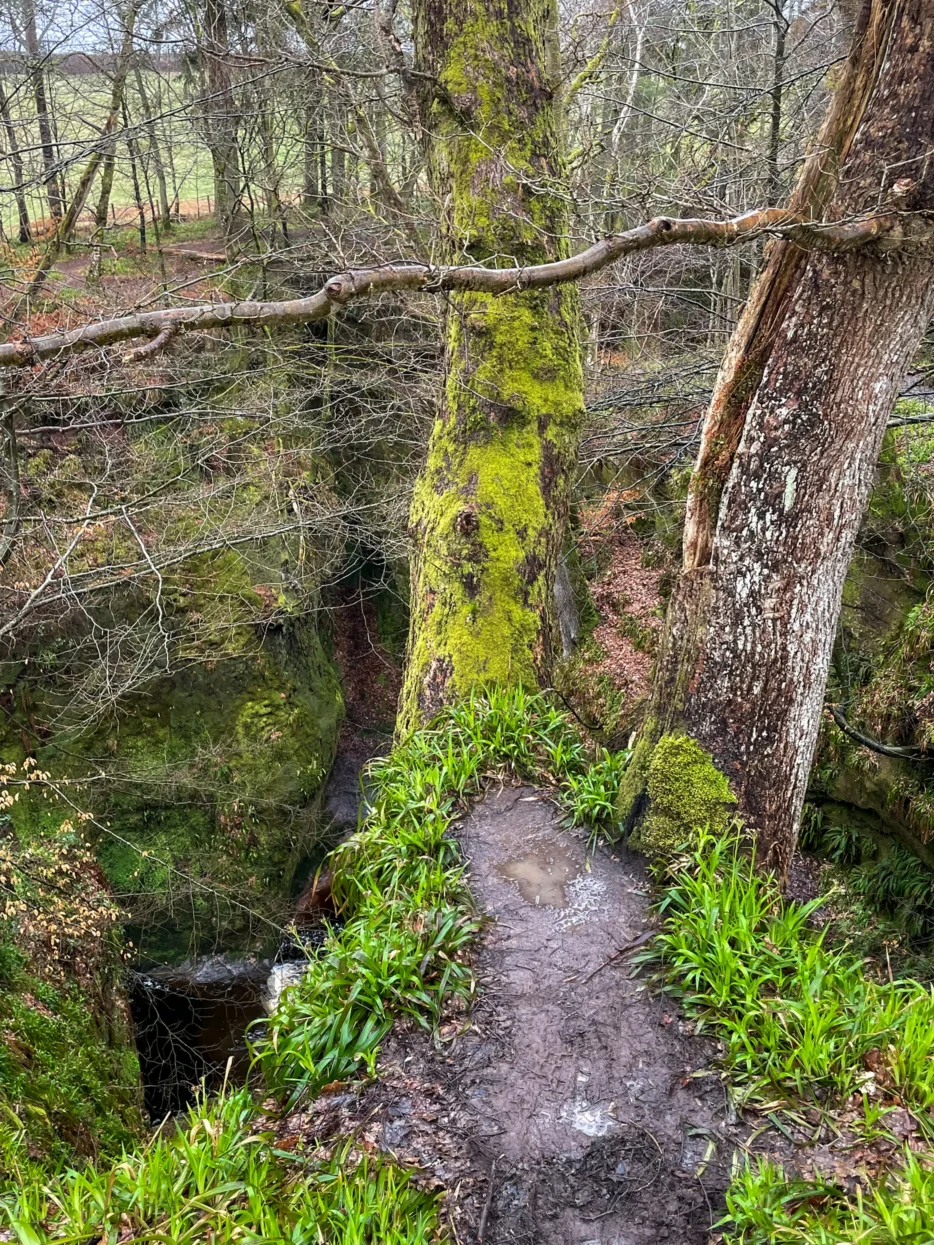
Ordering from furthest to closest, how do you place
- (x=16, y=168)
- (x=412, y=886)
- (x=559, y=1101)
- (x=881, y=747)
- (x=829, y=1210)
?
(x=16, y=168), (x=881, y=747), (x=412, y=886), (x=559, y=1101), (x=829, y=1210)

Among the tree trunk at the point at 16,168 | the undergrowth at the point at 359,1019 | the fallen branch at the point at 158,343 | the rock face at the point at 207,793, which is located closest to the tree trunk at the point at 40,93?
the tree trunk at the point at 16,168

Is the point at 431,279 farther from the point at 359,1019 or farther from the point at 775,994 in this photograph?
the point at 775,994

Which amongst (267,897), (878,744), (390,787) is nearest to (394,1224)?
(390,787)

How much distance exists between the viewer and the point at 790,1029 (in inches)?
115

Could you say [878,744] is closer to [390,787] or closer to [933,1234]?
[390,787]

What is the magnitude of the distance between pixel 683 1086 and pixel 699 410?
634 cm

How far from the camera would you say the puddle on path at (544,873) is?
383 cm

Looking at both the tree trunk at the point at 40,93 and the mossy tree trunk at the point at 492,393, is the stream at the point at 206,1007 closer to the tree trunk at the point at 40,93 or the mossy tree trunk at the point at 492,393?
the mossy tree trunk at the point at 492,393

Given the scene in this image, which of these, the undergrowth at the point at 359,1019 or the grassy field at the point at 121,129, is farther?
the grassy field at the point at 121,129

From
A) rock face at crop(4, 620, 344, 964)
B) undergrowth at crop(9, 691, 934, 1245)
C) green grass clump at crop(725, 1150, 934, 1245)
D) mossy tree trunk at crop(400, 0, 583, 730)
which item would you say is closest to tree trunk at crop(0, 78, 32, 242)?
mossy tree trunk at crop(400, 0, 583, 730)

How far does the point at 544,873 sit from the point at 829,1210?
1.85 m

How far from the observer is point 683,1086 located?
2.88 meters

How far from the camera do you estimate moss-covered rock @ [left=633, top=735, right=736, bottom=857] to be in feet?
11.9

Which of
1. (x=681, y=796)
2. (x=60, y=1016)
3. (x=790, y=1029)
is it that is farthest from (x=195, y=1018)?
(x=790, y=1029)
